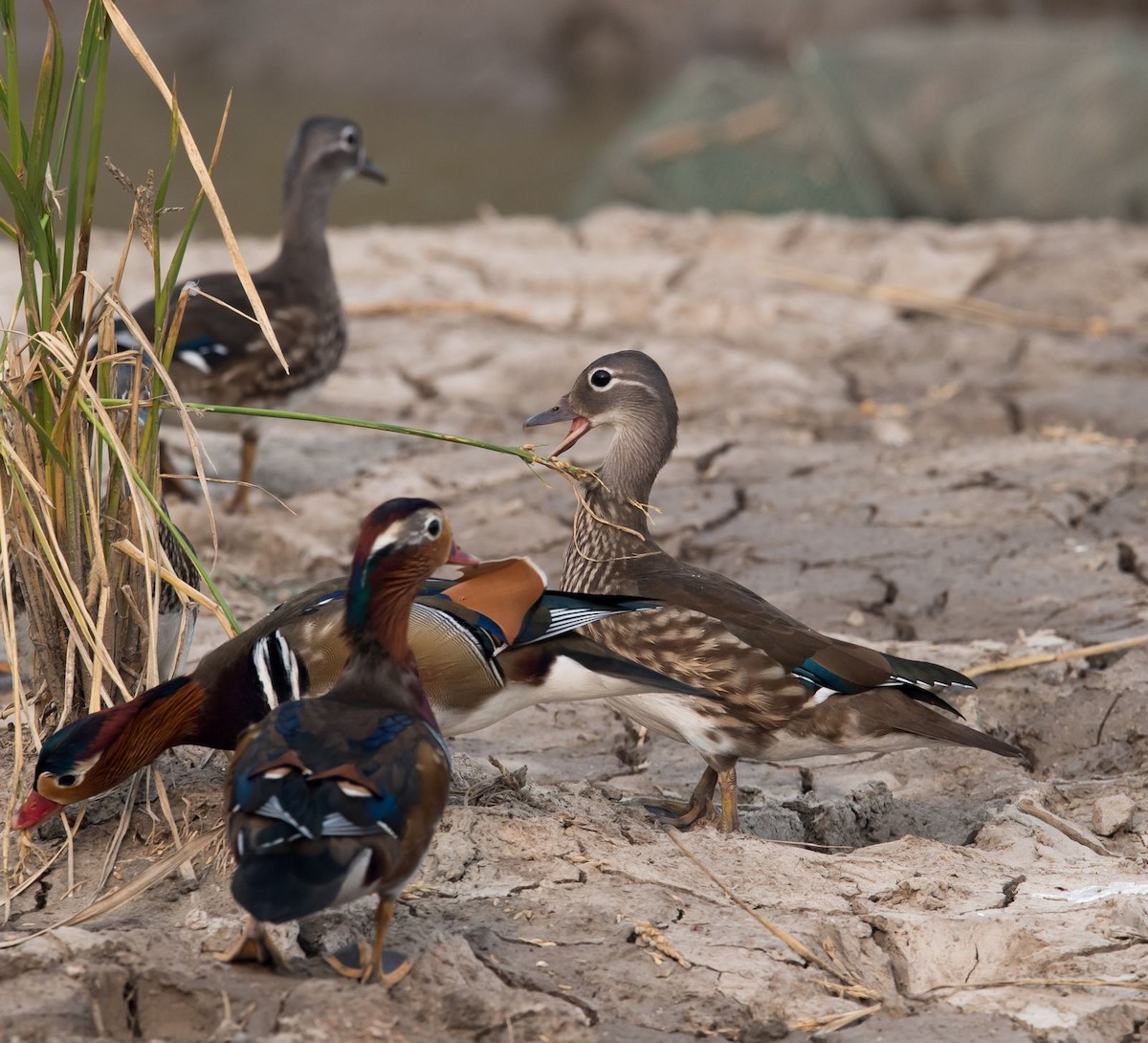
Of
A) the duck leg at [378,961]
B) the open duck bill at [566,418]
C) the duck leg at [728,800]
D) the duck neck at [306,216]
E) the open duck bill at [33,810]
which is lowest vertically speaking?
the duck leg at [728,800]

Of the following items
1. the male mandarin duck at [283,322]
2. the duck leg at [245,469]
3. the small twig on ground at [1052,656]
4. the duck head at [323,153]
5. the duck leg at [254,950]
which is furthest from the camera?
the duck head at [323,153]

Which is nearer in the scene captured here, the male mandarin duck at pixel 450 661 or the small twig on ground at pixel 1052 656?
the male mandarin duck at pixel 450 661

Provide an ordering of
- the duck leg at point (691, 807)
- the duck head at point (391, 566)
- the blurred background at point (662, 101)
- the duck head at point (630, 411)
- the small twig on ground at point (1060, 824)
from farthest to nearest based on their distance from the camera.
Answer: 1. the blurred background at point (662, 101)
2. the duck head at point (630, 411)
3. the duck leg at point (691, 807)
4. the small twig on ground at point (1060, 824)
5. the duck head at point (391, 566)

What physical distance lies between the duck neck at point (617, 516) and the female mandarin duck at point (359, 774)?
3.45 ft

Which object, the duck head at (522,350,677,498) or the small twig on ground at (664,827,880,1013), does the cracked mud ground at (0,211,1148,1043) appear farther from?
the duck head at (522,350,677,498)

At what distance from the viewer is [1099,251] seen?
765cm

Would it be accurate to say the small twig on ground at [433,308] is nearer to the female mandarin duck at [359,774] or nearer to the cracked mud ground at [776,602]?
the cracked mud ground at [776,602]

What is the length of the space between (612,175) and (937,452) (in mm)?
4283

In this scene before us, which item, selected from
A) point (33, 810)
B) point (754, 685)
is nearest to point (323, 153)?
point (754, 685)

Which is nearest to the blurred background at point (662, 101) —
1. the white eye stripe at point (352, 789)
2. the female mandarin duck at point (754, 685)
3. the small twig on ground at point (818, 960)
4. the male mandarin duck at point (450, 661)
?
the male mandarin duck at point (450, 661)

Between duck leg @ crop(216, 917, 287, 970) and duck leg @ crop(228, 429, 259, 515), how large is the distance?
10.2 ft

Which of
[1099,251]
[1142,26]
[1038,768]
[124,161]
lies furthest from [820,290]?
[1142,26]

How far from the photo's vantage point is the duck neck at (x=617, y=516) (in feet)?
11.6

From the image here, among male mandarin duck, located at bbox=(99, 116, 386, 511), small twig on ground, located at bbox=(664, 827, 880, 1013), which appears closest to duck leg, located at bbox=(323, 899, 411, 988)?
small twig on ground, located at bbox=(664, 827, 880, 1013)
